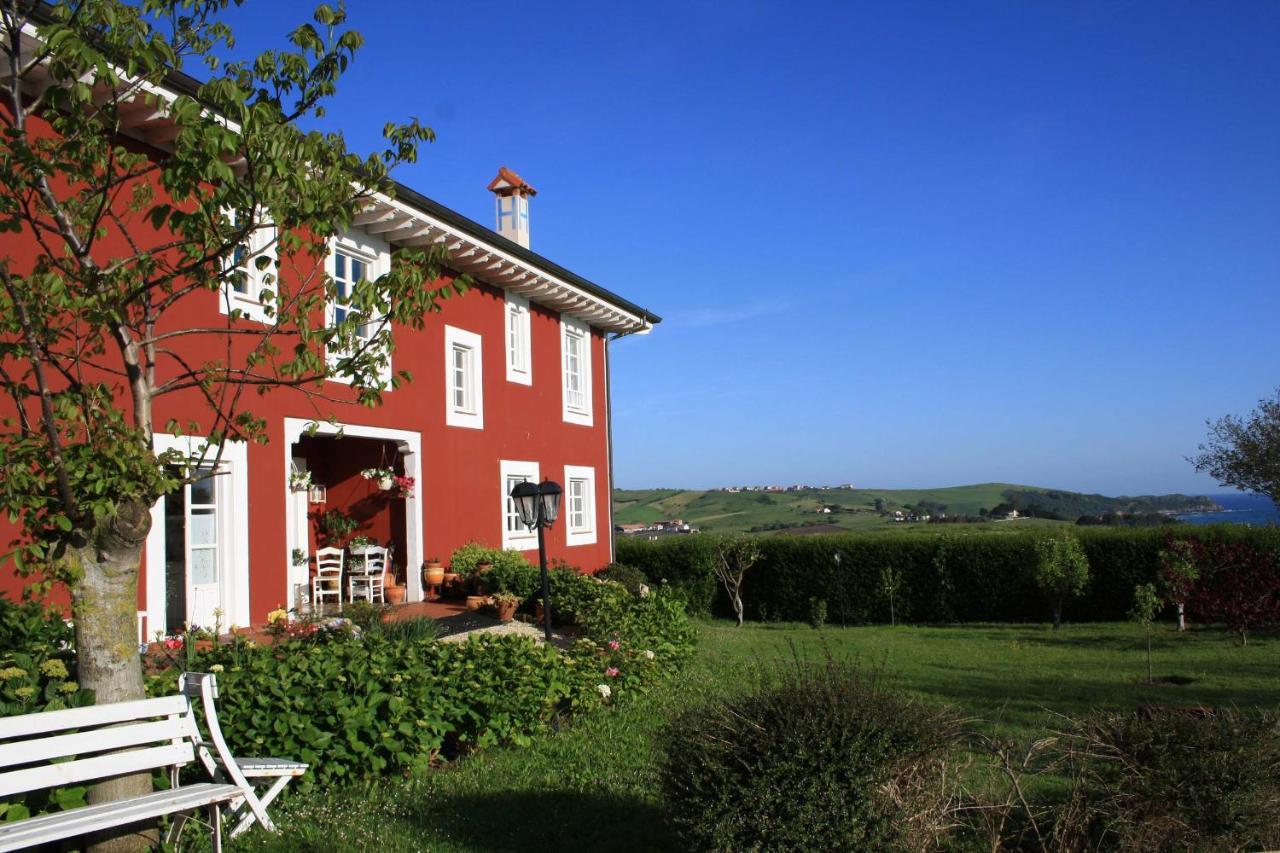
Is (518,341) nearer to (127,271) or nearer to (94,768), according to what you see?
(127,271)

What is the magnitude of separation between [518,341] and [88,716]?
43.2ft

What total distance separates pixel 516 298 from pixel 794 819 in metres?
14.0

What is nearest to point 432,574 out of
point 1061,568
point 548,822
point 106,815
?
point 548,822

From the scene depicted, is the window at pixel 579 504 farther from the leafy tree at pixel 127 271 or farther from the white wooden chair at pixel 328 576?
the leafy tree at pixel 127 271

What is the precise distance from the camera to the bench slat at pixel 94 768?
3916mm

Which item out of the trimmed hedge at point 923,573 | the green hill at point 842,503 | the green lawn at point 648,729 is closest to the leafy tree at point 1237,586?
the green lawn at point 648,729

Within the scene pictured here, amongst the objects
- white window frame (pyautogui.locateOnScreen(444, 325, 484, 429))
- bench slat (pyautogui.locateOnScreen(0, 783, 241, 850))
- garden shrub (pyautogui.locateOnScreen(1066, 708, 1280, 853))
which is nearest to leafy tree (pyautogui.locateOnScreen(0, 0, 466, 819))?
bench slat (pyautogui.locateOnScreen(0, 783, 241, 850))

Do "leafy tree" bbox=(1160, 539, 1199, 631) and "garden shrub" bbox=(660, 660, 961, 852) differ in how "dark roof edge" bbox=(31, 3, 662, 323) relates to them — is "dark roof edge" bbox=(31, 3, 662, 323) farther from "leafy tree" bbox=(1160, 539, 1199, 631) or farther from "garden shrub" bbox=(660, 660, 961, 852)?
"leafy tree" bbox=(1160, 539, 1199, 631)

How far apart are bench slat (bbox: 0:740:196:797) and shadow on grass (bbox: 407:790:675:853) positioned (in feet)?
4.22

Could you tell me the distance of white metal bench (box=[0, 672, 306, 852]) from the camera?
12.6 ft

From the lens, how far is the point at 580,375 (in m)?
19.7

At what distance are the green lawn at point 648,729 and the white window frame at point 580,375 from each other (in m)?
5.47

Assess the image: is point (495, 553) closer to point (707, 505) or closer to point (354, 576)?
point (354, 576)

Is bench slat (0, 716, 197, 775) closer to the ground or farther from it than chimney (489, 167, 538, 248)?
closer to the ground
